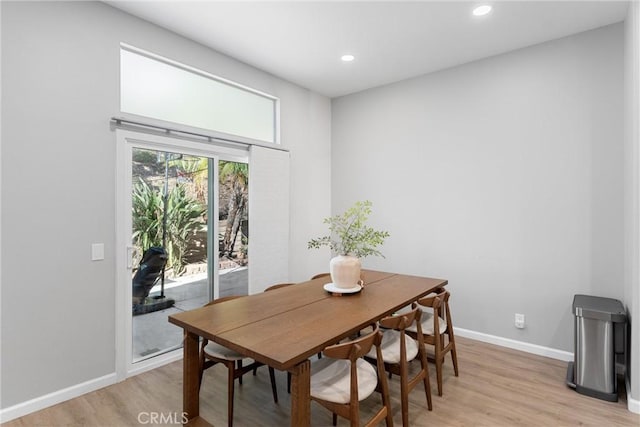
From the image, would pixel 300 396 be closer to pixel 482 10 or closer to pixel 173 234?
pixel 173 234

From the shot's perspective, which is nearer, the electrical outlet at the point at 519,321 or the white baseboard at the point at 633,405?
the white baseboard at the point at 633,405

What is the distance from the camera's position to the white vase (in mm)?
2590

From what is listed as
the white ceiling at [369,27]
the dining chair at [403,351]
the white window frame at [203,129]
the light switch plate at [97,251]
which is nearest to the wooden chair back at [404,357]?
the dining chair at [403,351]

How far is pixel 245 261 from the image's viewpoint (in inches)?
152

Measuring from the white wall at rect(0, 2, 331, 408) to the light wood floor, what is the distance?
29cm

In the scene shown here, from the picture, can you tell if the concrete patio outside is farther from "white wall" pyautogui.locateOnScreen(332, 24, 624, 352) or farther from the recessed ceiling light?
the recessed ceiling light

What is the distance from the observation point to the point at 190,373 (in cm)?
202

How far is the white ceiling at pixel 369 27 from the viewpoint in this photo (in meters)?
2.69

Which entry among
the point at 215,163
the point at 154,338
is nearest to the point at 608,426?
the point at 154,338

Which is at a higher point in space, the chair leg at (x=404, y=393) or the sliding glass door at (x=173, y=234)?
the sliding glass door at (x=173, y=234)

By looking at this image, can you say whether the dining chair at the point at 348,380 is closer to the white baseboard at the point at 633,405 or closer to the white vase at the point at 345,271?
the white vase at the point at 345,271

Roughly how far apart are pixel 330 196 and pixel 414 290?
249 cm

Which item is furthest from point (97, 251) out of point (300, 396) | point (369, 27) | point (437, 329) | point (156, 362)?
point (369, 27)

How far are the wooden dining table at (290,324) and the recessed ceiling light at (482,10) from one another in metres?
2.30
